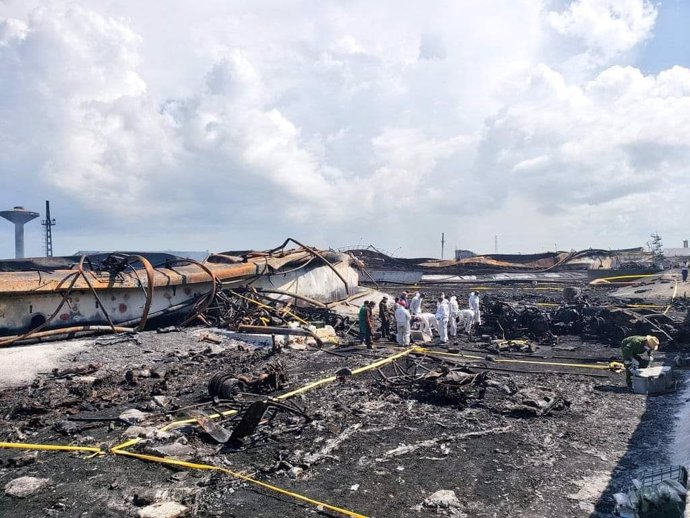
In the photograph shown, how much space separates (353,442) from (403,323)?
833cm

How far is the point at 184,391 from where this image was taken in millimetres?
9852

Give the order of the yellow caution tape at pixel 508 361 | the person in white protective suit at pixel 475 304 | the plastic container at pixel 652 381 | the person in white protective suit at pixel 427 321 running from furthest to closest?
the person in white protective suit at pixel 475 304
the person in white protective suit at pixel 427 321
the yellow caution tape at pixel 508 361
the plastic container at pixel 652 381

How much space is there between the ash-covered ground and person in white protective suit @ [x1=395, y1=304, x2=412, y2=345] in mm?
3492

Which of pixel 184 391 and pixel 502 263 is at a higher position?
pixel 502 263

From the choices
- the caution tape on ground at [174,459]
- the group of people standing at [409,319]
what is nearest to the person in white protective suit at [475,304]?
the group of people standing at [409,319]

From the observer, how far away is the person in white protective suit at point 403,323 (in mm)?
15211

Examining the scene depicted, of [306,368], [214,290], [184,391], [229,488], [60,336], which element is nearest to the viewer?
[229,488]

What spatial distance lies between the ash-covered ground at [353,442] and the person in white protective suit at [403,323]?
3492 mm

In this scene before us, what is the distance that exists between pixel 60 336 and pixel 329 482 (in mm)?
11056

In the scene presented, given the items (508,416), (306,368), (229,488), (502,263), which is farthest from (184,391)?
(502,263)

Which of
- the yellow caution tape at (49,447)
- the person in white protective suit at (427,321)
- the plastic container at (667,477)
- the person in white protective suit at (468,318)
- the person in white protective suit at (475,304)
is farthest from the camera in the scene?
the person in white protective suit at (475,304)

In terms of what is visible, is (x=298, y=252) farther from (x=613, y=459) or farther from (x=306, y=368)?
(x=613, y=459)

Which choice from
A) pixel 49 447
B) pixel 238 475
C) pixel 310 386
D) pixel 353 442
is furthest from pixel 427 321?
pixel 49 447

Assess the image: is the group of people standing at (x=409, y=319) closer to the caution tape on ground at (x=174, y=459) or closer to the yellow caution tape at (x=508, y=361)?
the yellow caution tape at (x=508, y=361)
